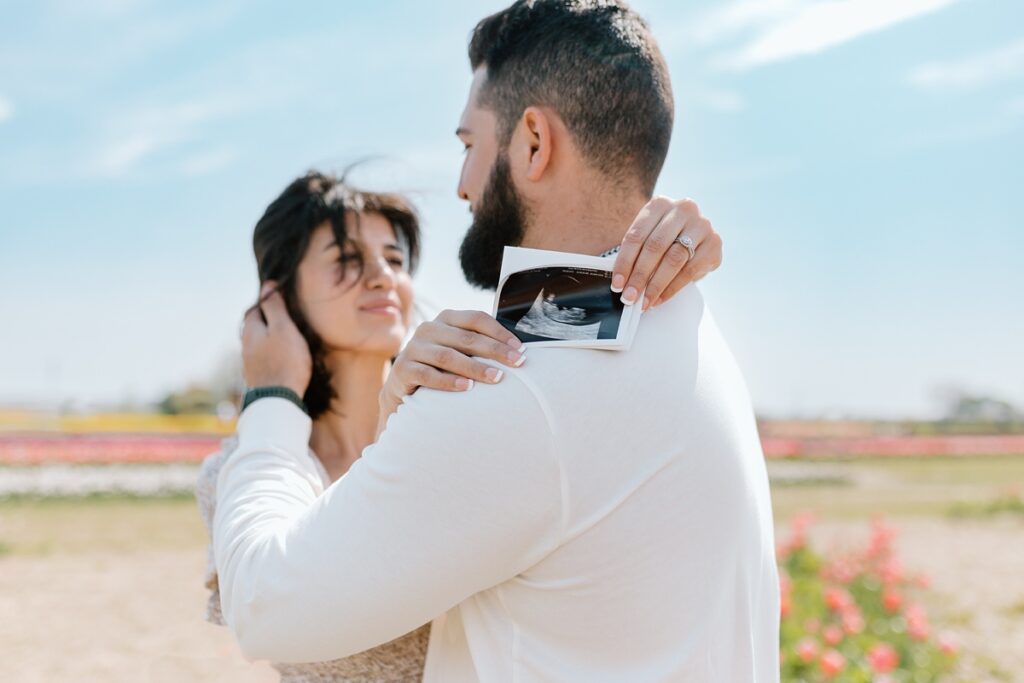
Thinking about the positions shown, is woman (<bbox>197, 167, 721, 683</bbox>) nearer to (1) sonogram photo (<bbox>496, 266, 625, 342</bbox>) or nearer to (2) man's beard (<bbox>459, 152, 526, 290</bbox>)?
(2) man's beard (<bbox>459, 152, 526, 290</bbox>)

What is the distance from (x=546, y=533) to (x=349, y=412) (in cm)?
172

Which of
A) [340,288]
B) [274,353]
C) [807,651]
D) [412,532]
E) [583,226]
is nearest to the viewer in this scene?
[412,532]

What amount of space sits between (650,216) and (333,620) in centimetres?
90

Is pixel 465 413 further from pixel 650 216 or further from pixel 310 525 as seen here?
pixel 650 216

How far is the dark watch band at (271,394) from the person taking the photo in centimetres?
235

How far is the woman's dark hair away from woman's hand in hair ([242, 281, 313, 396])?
30 cm

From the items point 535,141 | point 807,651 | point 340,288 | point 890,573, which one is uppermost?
point 535,141

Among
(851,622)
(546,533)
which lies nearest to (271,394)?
(546,533)

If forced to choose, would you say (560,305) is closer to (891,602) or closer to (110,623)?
(891,602)

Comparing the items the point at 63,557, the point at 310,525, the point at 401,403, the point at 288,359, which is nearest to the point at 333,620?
the point at 310,525

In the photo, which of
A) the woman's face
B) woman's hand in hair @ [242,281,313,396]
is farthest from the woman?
woman's hand in hair @ [242,281,313,396]

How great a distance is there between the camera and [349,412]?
3121 mm

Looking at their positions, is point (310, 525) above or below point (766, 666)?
above

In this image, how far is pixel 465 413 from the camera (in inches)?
58.5
